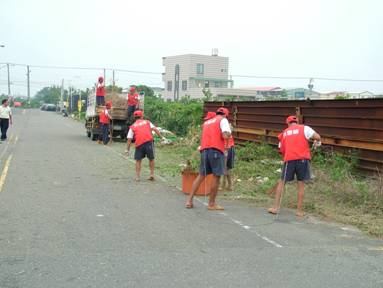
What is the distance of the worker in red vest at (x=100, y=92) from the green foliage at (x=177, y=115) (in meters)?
4.15

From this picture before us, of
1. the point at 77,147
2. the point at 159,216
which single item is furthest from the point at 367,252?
the point at 77,147

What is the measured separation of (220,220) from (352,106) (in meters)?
5.47

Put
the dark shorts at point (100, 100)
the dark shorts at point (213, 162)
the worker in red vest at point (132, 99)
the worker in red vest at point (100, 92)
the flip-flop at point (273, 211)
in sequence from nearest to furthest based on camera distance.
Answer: the flip-flop at point (273, 211), the dark shorts at point (213, 162), the worker in red vest at point (132, 99), the worker in red vest at point (100, 92), the dark shorts at point (100, 100)

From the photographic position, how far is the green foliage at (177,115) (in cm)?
2345

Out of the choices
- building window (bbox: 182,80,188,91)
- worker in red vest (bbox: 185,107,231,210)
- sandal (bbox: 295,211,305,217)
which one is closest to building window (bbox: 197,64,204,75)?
building window (bbox: 182,80,188,91)

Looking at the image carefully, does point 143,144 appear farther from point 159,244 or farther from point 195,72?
point 195,72

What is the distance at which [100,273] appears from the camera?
5004mm

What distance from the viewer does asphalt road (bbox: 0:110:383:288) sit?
4973mm

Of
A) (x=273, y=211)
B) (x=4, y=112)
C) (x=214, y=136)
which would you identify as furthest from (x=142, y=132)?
(x=4, y=112)

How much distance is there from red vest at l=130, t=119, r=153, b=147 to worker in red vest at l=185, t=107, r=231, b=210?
3.32m

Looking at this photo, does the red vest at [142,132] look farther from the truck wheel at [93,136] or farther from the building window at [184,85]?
the building window at [184,85]

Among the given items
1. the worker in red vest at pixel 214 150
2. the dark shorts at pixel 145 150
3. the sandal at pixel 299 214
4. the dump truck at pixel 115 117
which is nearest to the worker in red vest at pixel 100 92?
the dump truck at pixel 115 117

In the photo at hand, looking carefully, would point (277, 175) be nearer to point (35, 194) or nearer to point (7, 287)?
point (35, 194)

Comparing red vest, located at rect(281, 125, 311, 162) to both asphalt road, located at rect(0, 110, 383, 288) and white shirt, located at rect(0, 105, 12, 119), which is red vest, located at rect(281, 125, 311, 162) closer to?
asphalt road, located at rect(0, 110, 383, 288)
